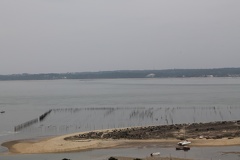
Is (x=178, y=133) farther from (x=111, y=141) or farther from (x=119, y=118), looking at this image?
(x=119, y=118)

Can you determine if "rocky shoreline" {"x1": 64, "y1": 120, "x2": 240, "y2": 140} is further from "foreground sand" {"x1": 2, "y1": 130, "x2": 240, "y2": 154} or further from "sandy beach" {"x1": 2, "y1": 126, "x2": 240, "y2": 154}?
"foreground sand" {"x1": 2, "y1": 130, "x2": 240, "y2": 154}

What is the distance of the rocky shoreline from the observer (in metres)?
52.7

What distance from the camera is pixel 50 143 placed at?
52.6 metres

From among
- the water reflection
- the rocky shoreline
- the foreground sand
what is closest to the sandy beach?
the foreground sand

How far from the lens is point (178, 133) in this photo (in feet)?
180

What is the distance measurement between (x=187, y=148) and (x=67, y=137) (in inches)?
750

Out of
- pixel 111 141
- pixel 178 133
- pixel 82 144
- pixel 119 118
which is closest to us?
pixel 82 144

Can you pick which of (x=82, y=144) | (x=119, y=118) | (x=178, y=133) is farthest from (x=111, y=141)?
(x=119, y=118)

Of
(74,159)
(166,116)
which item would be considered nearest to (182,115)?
(166,116)

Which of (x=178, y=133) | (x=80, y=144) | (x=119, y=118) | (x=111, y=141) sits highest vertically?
(x=178, y=133)

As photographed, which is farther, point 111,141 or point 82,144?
point 111,141

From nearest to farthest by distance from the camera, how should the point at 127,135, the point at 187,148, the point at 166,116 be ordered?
the point at 187,148 → the point at 127,135 → the point at 166,116

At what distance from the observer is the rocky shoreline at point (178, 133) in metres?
52.7

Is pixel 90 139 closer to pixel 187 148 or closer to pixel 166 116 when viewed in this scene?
pixel 187 148
